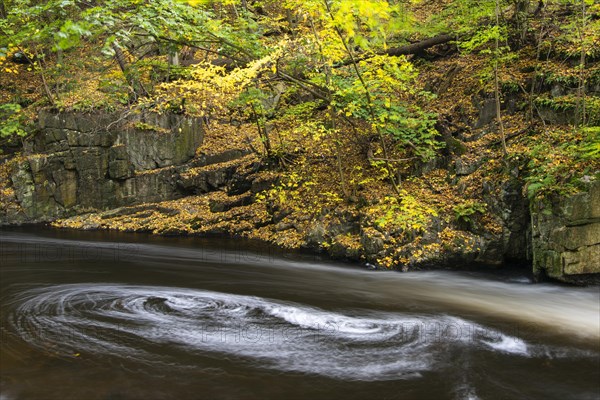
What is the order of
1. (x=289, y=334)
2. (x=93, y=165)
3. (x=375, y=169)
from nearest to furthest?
(x=289, y=334), (x=375, y=169), (x=93, y=165)

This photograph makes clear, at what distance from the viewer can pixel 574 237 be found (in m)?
6.77

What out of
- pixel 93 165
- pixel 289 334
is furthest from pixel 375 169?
pixel 93 165

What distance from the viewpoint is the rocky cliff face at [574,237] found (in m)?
6.70

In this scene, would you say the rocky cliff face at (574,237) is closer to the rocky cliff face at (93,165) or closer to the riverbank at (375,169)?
the riverbank at (375,169)

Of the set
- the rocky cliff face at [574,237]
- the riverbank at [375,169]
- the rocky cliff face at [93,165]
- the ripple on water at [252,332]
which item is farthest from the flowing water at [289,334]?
the rocky cliff face at [93,165]

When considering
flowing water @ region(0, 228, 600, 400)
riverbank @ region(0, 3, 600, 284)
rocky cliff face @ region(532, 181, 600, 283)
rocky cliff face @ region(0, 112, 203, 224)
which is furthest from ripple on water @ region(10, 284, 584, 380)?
rocky cliff face @ region(0, 112, 203, 224)

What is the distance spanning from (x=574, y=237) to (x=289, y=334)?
5.33 m

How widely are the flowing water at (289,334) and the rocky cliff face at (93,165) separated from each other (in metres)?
6.96

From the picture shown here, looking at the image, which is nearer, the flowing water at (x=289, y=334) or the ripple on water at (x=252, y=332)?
the flowing water at (x=289, y=334)

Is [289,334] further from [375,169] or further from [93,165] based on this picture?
[93,165]

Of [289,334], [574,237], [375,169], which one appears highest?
[375,169]

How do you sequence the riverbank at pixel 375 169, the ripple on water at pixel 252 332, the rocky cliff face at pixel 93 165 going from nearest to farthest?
the ripple on water at pixel 252 332 < the riverbank at pixel 375 169 < the rocky cliff face at pixel 93 165

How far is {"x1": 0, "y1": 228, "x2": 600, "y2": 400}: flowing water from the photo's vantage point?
11.3 feet

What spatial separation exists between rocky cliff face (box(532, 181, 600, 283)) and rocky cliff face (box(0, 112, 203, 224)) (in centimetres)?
1198
